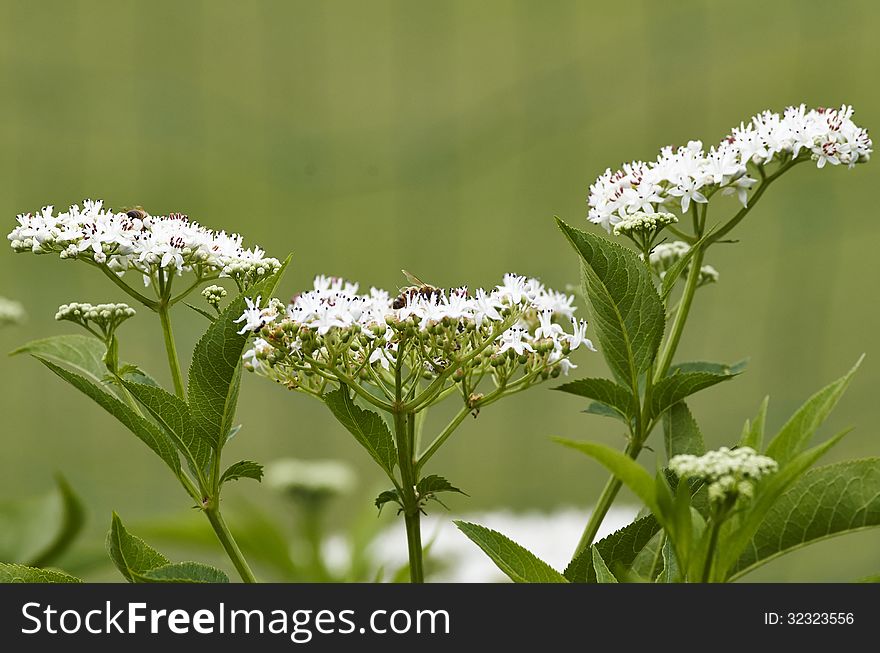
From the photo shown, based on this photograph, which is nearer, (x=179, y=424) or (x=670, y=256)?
(x=179, y=424)

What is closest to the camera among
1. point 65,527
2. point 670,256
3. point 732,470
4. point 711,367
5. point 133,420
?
point 732,470

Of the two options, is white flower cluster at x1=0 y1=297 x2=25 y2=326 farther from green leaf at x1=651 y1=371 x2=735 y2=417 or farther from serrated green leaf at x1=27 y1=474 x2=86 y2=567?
green leaf at x1=651 y1=371 x2=735 y2=417

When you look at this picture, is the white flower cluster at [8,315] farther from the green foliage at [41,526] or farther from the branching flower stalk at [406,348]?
the branching flower stalk at [406,348]

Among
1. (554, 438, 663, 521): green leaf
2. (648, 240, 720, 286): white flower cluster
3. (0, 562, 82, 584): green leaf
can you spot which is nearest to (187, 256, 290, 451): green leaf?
(0, 562, 82, 584): green leaf

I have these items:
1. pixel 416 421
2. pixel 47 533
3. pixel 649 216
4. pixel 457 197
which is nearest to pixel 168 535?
pixel 47 533

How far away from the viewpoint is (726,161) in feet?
2.15

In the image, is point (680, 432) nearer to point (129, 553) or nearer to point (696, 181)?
point (696, 181)

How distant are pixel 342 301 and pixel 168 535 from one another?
2.64 feet

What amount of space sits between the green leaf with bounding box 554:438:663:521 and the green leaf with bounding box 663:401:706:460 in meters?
0.16

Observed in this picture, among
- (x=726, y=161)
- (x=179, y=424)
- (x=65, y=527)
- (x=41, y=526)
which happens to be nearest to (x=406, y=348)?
(x=179, y=424)

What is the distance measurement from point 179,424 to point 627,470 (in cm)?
26

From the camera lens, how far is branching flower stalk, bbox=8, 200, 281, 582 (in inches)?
23.4

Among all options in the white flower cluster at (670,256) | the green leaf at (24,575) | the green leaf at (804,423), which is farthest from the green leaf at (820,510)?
the green leaf at (24,575)
